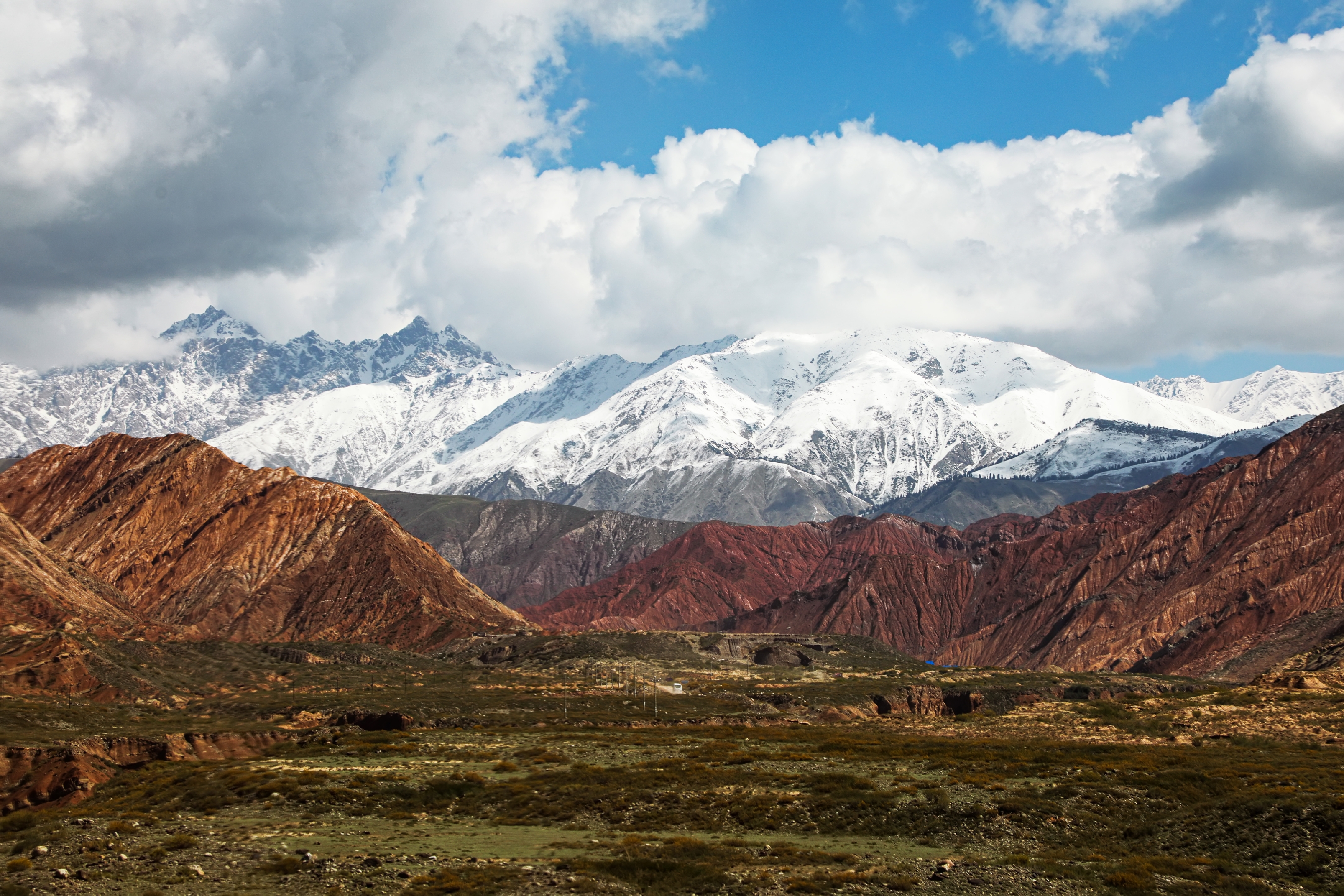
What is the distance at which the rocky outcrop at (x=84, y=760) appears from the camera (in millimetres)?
58125

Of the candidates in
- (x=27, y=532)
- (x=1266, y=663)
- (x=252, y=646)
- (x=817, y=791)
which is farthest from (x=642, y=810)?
(x=27, y=532)

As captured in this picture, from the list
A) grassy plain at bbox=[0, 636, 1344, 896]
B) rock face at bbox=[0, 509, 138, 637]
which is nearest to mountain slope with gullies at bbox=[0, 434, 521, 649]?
rock face at bbox=[0, 509, 138, 637]

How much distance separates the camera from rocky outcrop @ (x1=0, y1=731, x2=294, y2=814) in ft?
191

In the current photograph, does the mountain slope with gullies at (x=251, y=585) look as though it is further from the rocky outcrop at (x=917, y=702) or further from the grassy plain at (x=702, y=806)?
the grassy plain at (x=702, y=806)

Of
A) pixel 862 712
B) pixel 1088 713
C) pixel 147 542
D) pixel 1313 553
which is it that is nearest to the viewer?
pixel 1088 713

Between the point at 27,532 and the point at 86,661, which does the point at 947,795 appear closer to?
the point at 86,661

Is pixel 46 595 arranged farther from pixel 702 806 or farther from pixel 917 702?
pixel 702 806

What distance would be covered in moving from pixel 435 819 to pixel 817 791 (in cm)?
1788

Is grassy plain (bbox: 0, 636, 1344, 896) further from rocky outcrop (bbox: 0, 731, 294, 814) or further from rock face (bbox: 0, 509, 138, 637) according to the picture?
rock face (bbox: 0, 509, 138, 637)

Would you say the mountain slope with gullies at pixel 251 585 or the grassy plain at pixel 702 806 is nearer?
the grassy plain at pixel 702 806

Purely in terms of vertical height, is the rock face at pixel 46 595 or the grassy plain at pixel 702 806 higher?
the rock face at pixel 46 595

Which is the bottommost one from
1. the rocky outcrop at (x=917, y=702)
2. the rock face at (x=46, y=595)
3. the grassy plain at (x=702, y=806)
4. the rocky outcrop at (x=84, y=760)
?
the rocky outcrop at (x=917, y=702)

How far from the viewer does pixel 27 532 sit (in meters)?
155

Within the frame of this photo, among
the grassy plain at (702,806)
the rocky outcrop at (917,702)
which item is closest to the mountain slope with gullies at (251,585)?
the rocky outcrop at (917,702)
